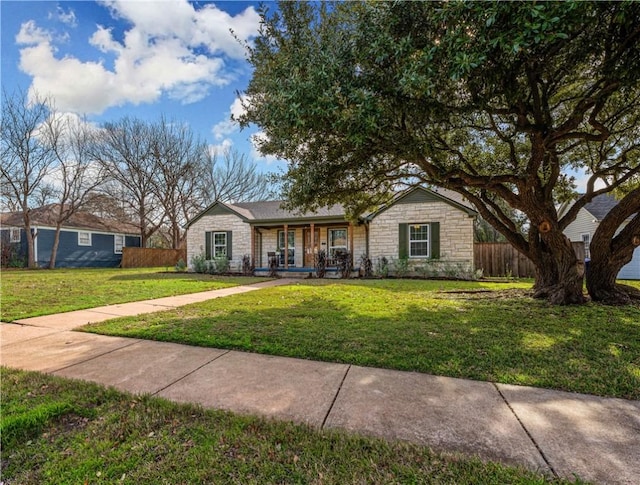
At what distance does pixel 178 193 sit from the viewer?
2561cm

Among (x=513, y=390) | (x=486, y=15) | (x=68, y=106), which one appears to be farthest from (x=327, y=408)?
(x=68, y=106)

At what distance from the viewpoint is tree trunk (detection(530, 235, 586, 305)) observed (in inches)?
246

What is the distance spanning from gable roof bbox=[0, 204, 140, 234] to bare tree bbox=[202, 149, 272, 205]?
7.00 meters

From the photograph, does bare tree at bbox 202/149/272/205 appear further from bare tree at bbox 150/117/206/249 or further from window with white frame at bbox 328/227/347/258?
window with white frame at bbox 328/227/347/258

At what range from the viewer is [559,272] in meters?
6.65

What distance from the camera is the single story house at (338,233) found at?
12.7 metres

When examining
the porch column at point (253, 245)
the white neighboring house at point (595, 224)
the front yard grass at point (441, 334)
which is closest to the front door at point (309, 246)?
the porch column at point (253, 245)

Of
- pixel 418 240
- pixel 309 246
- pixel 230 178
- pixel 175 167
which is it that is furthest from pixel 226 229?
pixel 230 178

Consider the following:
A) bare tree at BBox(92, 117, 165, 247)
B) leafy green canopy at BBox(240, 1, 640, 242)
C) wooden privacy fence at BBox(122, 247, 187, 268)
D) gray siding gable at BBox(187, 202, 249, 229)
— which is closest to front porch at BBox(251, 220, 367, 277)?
gray siding gable at BBox(187, 202, 249, 229)

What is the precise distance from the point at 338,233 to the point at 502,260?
7.18m

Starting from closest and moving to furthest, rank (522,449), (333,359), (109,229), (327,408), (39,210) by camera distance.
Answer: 1. (522,449)
2. (327,408)
3. (333,359)
4. (39,210)
5. (109,229)

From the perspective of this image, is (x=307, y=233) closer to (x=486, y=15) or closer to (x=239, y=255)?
(x=239, y=255)

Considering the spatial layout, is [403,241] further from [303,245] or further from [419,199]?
[303,245]

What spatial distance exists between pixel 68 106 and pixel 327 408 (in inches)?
933
